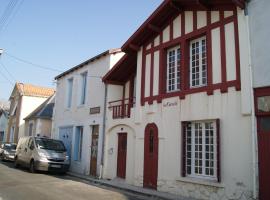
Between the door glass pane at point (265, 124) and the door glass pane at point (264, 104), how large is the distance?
25cm

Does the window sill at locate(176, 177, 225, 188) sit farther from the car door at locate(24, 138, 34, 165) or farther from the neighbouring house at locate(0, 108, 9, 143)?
the neighbouring house at locate(0, 108, 9, 143)

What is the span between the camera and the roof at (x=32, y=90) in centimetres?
3350

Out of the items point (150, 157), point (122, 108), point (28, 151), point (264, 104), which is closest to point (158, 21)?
point (122, 108)

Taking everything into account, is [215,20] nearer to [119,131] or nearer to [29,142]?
[119,131]

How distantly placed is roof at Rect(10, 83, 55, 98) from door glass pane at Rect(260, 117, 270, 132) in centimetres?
2857

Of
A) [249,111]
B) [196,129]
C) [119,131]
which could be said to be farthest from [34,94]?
[249,111]

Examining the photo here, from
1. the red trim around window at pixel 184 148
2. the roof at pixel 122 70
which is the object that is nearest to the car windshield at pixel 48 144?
the roof at pixel 122 70

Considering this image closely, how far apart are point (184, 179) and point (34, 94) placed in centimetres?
2637

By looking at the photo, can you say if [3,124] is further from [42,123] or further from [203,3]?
[203,3]

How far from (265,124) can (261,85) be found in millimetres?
1085

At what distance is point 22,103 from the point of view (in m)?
32.9

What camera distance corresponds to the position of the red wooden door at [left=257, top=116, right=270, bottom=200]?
8383 mm

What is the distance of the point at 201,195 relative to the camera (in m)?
10.1

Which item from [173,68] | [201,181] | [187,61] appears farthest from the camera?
[173,68]
